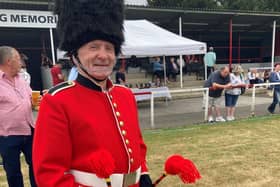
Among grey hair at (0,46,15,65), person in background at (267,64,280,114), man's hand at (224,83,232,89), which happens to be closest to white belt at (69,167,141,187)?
grey hair at (0,46,15,65)

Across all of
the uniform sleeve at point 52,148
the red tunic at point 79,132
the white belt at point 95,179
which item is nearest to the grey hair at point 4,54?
the red tunic at point 79,132

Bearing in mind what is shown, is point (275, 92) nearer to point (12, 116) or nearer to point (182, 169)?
point (12, 116)

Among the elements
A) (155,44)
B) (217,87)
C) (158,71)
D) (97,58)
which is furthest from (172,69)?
(97,58)

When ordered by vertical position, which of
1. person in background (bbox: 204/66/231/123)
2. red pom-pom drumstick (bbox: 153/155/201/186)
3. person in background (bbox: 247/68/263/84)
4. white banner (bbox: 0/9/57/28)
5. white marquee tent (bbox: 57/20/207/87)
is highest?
white banner (bbox: 0/9/57/28)

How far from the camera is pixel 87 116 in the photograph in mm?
1955

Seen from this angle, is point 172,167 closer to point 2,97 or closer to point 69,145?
point 69,145

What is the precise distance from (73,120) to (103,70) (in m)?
0.30

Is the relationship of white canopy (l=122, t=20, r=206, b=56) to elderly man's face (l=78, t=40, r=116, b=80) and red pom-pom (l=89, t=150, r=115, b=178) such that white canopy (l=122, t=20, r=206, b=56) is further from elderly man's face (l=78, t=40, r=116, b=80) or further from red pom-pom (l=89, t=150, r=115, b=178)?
red pom-pom (l=89, t=150, r=115, b=178)

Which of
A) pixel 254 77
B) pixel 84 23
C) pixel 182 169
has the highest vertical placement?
pixel 84 23

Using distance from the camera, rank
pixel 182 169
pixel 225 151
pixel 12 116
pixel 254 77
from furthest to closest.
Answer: pixel 254 77 → pixel 225 151 → pixel 12 116 → pixel 182 169

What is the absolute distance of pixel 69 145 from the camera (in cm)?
186

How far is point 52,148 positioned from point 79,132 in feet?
0.54

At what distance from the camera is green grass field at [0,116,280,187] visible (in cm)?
523

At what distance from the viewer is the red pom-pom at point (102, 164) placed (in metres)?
1.81
